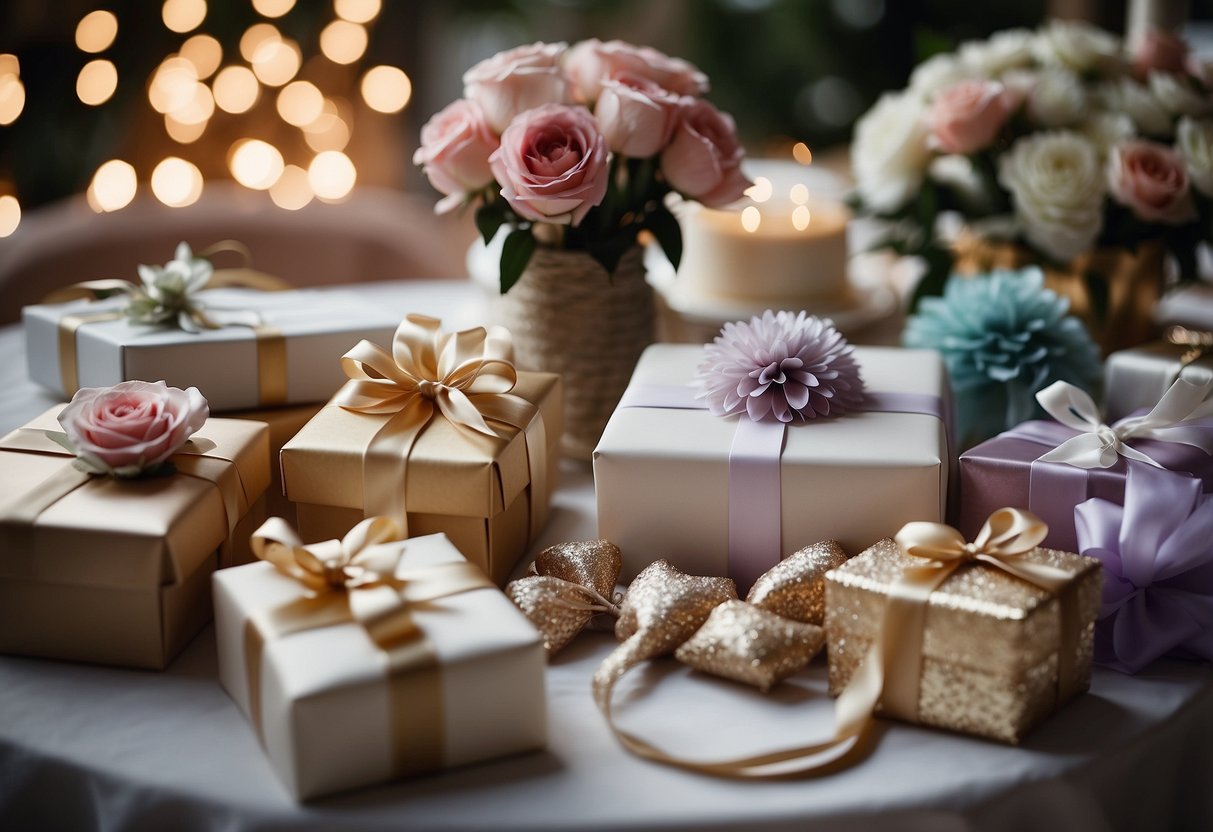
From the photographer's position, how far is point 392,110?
3.20m

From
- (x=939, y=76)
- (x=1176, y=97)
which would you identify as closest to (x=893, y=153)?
(x=939, y=76)

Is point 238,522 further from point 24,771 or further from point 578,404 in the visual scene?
point 578,404

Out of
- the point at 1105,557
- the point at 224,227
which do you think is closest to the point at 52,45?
the point at 224,227

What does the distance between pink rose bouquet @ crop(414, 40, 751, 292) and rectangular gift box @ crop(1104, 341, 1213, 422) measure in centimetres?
44

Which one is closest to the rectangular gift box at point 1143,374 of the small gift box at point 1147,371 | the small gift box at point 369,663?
the small gift box at point 1147,371

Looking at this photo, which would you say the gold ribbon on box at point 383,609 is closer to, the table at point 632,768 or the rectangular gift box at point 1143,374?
the table at point 632,768

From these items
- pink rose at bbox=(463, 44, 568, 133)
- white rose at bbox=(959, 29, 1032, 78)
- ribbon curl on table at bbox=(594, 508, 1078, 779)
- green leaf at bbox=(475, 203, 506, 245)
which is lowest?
ribbon curl on table at bbox=(594, 508, 1078, 779)

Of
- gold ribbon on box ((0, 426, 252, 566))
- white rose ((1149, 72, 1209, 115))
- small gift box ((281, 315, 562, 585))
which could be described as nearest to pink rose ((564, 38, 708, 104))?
small gift box ((281, 315, 562, 585))

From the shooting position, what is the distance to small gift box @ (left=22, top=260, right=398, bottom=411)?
1125 millimetres

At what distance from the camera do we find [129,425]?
0.92 m

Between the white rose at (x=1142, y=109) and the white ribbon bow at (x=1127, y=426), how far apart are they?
0.61 metres

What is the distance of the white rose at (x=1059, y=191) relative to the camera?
1375mm

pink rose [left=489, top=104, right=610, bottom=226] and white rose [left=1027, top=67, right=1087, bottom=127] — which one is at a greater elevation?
white rose [left=1027, top=67, right=1087, bottom=127]

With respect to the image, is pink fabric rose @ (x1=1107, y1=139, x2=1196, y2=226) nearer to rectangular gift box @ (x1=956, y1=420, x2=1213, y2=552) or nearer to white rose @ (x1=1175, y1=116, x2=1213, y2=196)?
white rose @ (x1=1175, y1=116, x2=1213, y2=196)
